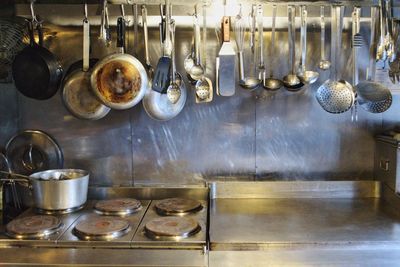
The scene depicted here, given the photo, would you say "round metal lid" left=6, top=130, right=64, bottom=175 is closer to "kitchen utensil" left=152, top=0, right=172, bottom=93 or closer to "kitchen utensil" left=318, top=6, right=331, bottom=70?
"kitchen utensil" left=152, top=0, right=172, bottom=93

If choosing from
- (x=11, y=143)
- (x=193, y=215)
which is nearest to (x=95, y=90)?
(x=11, y=143)

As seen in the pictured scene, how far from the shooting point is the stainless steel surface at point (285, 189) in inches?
63.1

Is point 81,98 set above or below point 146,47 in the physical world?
below

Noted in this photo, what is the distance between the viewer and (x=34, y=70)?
152 cm

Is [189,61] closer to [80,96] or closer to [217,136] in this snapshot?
[217,136]

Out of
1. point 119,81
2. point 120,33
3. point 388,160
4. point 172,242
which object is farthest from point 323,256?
point 120,33

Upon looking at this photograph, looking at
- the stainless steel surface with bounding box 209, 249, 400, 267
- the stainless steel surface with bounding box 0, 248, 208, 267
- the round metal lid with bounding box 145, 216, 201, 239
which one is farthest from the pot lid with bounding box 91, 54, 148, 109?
the stainless steel surface with bounding box 209, 249, 400, 267

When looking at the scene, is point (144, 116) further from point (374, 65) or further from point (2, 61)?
point (374, 65)

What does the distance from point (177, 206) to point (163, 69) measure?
0.52 m

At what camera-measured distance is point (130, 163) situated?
1.66 meters

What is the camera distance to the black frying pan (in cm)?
151

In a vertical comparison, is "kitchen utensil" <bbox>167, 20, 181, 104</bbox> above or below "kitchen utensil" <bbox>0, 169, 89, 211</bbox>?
above

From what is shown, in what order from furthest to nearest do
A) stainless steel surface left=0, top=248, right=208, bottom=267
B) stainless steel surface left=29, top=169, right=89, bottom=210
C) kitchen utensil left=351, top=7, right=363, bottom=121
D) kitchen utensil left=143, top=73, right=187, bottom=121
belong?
kitchen utensil left=143, top=73, right=187, bottom=121, kitchen utensil left=351, top=7, right=363, bottom=121, stainless steel surface left=29, top=169, right=89, bottom=210, stainless steel surface left=0, top=248, right=208, bottom=267

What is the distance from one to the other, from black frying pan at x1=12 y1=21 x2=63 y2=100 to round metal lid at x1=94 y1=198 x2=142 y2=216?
0.49m
